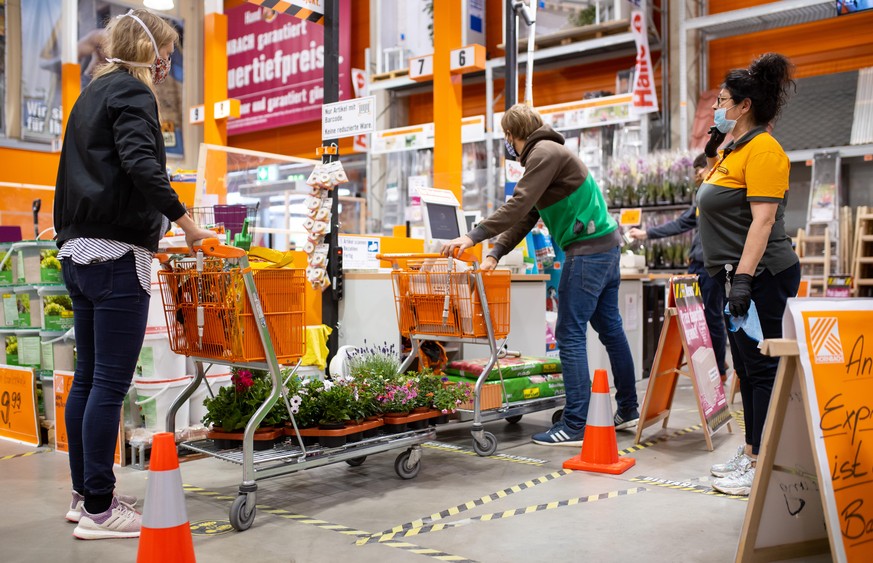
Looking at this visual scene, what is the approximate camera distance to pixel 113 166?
8.71 ft

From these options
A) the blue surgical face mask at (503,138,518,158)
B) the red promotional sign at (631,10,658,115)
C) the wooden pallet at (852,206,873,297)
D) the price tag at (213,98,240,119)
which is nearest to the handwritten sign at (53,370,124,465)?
the blue surgical face mask at (503,138,518,158)

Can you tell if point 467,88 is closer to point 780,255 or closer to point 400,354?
point 400,354

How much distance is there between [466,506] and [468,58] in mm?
6310

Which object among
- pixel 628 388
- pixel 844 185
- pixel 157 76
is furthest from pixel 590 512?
pixel 844 185

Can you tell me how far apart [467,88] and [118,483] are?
11.6m

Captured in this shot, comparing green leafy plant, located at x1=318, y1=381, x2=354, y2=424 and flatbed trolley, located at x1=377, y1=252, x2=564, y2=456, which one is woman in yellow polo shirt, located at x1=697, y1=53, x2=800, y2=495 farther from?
green leafy plant, located at x1=318, y1=381, x2=354, y2=424

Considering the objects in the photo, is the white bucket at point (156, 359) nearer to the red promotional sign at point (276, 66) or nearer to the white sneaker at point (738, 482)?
the white sneaker at point (738, 482)

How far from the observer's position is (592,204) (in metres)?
4.02

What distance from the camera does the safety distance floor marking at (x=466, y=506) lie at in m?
2.72

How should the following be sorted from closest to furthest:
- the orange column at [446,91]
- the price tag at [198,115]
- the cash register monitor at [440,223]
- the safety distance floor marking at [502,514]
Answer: the safety distance floor marking at [502,514] < the cash register monitor at [440,223] < the orange column at [446,91] < the price tag at [198,115]

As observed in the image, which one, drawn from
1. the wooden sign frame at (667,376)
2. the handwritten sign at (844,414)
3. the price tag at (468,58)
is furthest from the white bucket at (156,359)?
the price tag at (468,58)

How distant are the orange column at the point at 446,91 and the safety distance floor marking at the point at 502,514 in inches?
219

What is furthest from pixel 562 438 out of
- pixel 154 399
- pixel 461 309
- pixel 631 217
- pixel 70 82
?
pixel 70 82

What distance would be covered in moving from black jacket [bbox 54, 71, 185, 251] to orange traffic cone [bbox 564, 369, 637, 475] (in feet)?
6.57
